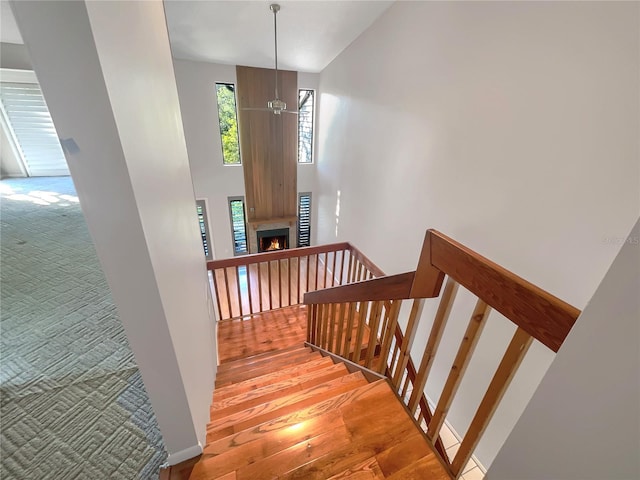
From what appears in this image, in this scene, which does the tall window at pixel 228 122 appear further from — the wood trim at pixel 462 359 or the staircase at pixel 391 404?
the wood trim at pixel 462 359

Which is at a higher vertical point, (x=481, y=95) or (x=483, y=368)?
(x=481, y=95)

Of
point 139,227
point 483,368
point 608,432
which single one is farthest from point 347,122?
point 608,432

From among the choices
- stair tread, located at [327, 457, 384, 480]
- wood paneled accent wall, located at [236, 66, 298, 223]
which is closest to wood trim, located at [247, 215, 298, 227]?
wood paneled accent wall, located at [236, 66, 298, 223]

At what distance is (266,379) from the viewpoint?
6.03 ft

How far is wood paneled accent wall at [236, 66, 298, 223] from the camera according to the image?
201 inches

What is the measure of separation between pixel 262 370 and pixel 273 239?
467cm

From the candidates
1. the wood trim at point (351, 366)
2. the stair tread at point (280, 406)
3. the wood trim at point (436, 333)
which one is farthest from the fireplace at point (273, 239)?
the wood trim at point (436, 333)

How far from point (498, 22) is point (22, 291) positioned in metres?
3.67

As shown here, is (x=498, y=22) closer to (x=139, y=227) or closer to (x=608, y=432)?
(x=608, y=432)

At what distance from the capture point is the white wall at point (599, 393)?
1.23 feet

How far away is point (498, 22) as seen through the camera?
1.61 m

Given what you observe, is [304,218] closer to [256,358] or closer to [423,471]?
[256,358]

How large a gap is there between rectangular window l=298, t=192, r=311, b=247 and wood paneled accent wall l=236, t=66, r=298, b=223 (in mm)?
268

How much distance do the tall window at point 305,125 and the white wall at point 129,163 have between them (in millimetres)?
4810
